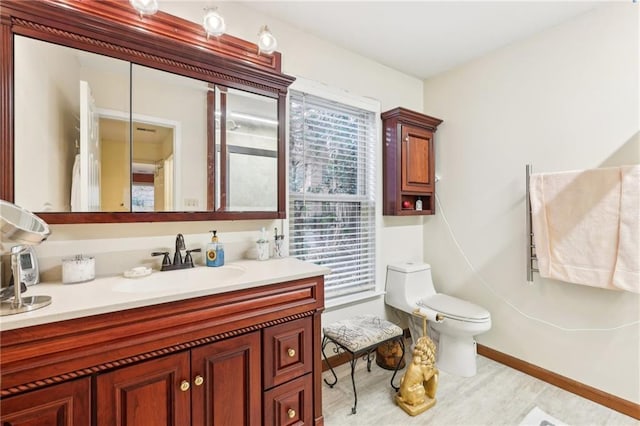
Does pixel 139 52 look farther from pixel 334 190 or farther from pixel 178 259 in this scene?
pixel 334 190

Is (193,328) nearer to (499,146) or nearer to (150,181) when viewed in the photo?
(150,181)

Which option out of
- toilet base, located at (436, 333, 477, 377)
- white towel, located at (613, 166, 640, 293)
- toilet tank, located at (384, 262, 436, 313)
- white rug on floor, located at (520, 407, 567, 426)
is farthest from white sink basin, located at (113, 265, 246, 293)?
white towel, located at (613, 166, 640, 293)

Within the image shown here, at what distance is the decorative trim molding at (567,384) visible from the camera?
1.77 meters

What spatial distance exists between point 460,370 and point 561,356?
0.67 meters

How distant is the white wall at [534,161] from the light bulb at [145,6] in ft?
7.79

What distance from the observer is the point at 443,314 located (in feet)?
7.09

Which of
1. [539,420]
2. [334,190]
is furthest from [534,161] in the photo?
[539,420]

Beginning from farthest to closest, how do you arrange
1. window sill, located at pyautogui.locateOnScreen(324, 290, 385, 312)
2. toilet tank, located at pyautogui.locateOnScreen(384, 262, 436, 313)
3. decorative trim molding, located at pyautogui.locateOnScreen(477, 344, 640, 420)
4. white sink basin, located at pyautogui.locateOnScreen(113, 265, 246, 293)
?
toilet tank, located at pyautogui.locateOnScreen(384, 262, 436, 313) < window sill, located at pyautogui.locateOnScreen(324, 290, 385, 312) < decorative trim molding, located at pyautogui.locateOnScreen(477, 344, 640, 420) < white sink basin, located at pyautogui.locateOnScreen(113, 265, 246, 293)

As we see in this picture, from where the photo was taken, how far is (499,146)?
2.38 meters

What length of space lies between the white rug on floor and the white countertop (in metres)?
1.47

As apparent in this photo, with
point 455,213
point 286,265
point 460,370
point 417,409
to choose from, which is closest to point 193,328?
point 286,265

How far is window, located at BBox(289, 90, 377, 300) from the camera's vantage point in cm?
212

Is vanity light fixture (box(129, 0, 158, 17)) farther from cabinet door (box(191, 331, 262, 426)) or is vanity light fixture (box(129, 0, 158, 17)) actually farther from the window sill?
the window sill

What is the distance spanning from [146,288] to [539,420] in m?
2.27
